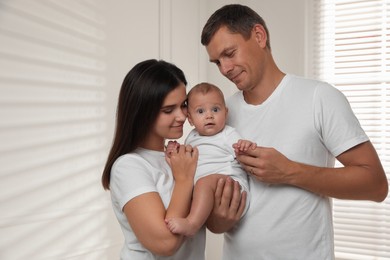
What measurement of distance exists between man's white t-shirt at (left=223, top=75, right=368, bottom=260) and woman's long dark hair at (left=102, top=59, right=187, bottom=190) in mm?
432

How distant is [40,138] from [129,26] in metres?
1.05

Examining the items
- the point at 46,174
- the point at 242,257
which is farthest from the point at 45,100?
the point at 242,257

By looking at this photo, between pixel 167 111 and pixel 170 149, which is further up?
pixel 167 111

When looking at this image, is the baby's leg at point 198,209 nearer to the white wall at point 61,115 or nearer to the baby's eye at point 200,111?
the baby's eye at point 200,111

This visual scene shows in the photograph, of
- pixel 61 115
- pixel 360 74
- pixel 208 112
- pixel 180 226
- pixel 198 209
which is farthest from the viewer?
pixel 360 74

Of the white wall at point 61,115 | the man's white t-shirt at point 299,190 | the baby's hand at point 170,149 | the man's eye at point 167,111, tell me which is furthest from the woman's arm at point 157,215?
the white wall at point 61,115

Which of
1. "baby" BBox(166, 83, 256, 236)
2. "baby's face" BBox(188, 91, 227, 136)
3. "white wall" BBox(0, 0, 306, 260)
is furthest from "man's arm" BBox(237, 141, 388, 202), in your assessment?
"white wall" BBox(0, 0, 306, 260)

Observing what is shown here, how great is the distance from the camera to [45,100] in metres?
2.34

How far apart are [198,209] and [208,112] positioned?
0.44 meters

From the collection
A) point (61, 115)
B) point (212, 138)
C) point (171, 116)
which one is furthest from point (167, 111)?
point (61, 115)

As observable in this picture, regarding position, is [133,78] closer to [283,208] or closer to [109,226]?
[283,208]

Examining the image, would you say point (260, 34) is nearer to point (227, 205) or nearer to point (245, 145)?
point (245, 145)

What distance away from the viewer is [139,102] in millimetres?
1568

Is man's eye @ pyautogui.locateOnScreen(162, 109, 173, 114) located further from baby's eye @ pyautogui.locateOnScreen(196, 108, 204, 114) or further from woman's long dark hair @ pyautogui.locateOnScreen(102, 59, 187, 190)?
baby's eye @ pyautogui.locateOnScreen(196, 108, 204, 114)
